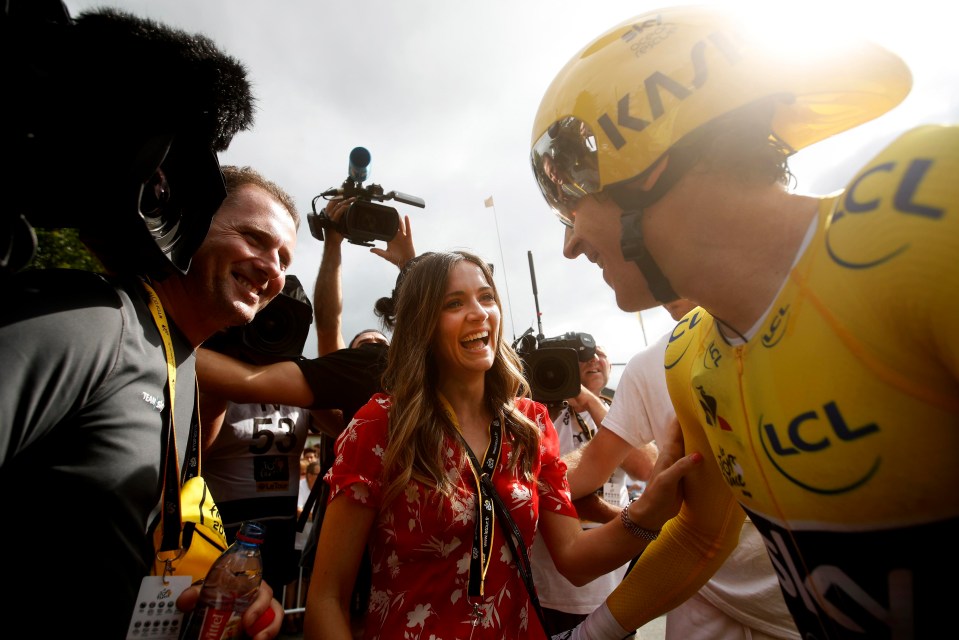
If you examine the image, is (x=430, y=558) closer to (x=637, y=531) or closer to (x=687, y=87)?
(x=637, y=531)

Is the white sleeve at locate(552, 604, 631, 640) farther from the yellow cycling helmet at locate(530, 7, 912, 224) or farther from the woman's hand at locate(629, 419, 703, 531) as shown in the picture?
the yellow cycling helmet at locate(530, 7, 912, 224)

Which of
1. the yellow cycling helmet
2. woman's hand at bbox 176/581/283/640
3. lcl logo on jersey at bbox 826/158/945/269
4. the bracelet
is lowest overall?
the bracelet

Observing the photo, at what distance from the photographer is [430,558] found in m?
2.00

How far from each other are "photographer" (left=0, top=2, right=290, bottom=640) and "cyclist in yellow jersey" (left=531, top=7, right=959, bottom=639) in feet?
4.75

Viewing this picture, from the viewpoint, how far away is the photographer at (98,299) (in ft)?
3.15

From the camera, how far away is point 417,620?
6.16 ft

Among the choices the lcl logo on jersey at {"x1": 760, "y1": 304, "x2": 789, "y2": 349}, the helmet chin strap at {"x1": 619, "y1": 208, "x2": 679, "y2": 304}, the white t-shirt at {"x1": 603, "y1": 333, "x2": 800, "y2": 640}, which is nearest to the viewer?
the lcl logo on jersey at {"x1": 760, "y1": 304, "x2": 789, "y2": 349}

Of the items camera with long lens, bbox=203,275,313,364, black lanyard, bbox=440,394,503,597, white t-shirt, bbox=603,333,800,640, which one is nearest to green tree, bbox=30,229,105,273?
camera with long lens, bbox=203,275,313,364

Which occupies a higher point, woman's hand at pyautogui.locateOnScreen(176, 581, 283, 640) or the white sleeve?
woman's hand at pyautogui.locateOnScreen(176, 581, 283, 640)

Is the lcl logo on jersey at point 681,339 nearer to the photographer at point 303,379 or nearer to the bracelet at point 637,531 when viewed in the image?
the bracelet at point 637,531

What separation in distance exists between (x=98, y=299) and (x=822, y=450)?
2063 mm

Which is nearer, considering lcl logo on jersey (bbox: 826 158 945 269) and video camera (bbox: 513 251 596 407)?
lcl logo on jersey (bbox: 826 158 945 269)

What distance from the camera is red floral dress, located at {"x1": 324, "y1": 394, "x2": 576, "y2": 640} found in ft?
6.23

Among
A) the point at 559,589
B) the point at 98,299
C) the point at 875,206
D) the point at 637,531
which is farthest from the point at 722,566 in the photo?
the point at 98,299
